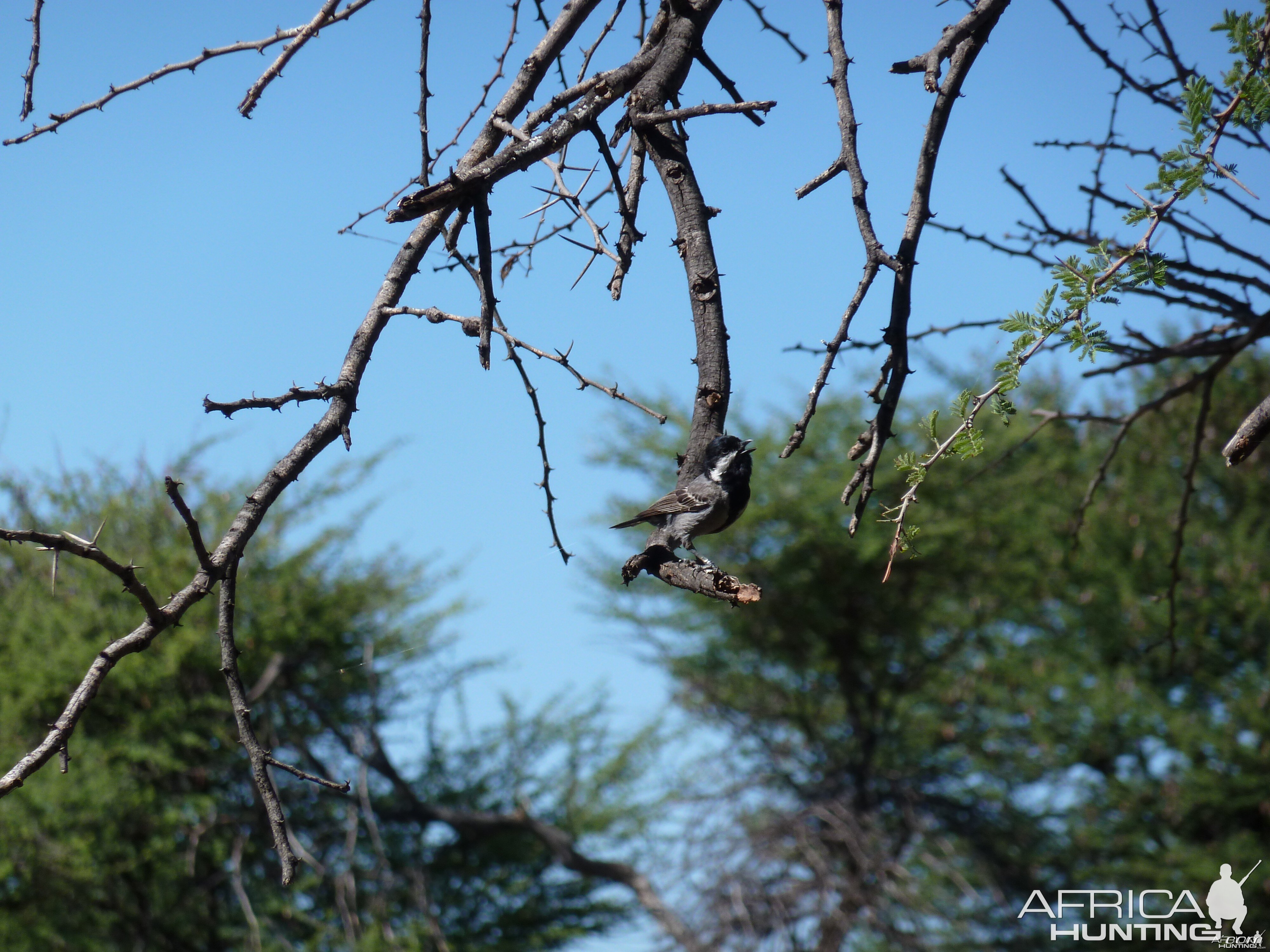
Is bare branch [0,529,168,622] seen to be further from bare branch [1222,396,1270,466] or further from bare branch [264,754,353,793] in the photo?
bare branch [1222,396,1270,466]

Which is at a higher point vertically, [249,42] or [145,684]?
[145,684]

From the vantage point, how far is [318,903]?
375 inches

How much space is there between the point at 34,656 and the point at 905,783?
794 cm

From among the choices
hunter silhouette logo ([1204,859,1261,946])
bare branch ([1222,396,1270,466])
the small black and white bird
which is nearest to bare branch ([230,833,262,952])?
the small black and white bird

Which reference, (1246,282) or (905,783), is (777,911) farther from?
(1246,282)

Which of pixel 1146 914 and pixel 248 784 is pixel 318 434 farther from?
pixel 1146 914

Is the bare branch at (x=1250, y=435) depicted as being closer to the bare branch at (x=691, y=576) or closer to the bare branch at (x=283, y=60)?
the bare branch at (x=691, y=576)

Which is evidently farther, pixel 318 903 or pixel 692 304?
pixel 318 903

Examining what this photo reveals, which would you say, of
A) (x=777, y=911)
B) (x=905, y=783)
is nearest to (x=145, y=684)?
(x=777, y=911)

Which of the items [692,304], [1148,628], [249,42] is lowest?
[692,304]

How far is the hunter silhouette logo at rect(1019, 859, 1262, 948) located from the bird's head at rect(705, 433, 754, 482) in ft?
25.0

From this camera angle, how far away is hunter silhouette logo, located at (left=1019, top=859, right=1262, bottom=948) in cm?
919

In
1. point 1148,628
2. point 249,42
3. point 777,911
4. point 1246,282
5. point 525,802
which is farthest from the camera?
point 1148,628

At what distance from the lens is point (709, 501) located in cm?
239
